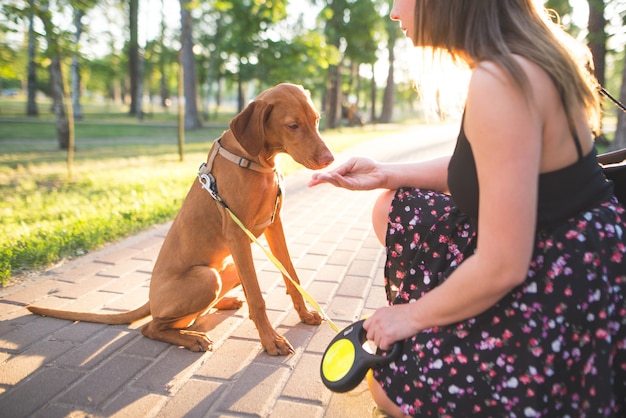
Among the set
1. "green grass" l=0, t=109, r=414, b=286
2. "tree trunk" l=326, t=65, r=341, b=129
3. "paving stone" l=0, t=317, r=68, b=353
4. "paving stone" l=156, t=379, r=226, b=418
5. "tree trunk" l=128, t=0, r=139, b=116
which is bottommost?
"paving stone" l=156, t=379, r=226, b=418

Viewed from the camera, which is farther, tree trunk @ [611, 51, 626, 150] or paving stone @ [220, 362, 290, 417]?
tree trunk @ [611, 51, 626, 150]

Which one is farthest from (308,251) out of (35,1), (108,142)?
(108,142)

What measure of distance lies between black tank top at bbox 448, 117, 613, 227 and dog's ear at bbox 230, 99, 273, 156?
1.45 meters

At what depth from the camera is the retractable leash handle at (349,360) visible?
1.99m

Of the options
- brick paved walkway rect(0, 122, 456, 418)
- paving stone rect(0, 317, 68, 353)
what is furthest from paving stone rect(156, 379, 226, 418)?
paving stone rect(0, 317, 68, 353)

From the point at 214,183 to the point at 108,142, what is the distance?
15493mm

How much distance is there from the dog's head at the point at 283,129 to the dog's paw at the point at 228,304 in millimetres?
1203

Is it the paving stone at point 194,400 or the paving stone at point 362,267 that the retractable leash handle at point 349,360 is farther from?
the paving stone at point 362,267

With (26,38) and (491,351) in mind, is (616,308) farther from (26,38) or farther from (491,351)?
(26,38)

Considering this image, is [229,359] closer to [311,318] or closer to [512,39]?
[311,318]

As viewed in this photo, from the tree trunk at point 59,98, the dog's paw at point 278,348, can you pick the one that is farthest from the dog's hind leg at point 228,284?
the tree trunk at point 59,98

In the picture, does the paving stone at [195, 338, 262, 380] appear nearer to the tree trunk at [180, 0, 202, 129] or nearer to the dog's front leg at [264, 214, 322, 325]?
the dog's front leg at [264, 214, 322, 325]

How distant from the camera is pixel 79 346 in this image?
2859 millimetres

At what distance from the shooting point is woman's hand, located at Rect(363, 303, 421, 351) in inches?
74.6
